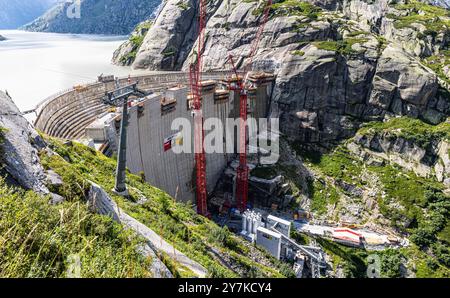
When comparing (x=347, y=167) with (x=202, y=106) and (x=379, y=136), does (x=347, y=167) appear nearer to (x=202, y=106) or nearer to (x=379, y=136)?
(x=379, y=136)

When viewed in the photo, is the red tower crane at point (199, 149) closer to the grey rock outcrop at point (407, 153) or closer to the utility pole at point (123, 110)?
the utility pole at point (123, 110)

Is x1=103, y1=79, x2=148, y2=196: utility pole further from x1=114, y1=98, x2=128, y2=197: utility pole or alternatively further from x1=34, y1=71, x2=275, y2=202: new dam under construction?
x1=34, y1=71, x2=275, y2=202: new dam under construction

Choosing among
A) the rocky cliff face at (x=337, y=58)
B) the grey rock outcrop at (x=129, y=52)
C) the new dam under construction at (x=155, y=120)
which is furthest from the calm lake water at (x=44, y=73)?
the rocky cliff face at (x=337, y=58)

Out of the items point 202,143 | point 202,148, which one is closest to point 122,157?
point 202,148

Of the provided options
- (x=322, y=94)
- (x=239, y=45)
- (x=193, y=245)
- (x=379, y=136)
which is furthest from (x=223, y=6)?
(x=193, y=245)

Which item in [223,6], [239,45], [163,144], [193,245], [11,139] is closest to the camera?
[11,139]

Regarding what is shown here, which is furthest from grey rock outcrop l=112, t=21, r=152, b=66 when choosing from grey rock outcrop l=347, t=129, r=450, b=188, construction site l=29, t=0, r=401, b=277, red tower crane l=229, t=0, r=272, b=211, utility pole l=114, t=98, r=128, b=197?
utility pole l=114, t=98, r=128, b=197

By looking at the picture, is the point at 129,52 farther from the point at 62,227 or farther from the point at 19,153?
the point at 62,227
